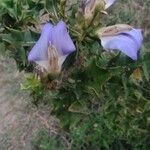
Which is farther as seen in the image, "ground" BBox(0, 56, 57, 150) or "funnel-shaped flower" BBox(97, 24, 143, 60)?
"ground" BBox(0, 56, 57, 150)

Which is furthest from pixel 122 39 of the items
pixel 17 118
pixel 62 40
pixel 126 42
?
pixel 17 118

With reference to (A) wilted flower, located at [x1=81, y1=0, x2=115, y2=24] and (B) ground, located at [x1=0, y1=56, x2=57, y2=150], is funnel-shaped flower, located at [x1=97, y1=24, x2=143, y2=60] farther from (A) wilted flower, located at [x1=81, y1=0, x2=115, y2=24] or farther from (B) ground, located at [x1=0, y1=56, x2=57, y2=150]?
(B) ground, located at [x1=0, y1=56, x2=57, y2=150]

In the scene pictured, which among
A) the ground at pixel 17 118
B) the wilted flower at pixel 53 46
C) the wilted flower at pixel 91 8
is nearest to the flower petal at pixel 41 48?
the wilted flower at pixel 53 46

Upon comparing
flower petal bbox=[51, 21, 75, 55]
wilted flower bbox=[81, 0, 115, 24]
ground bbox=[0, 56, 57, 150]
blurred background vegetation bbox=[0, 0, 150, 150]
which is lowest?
ground bbox=[0, 56, 57, 150]

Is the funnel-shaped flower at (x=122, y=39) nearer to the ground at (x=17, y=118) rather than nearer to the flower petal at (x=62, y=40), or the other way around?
the flower petal at (x=62, y=40)

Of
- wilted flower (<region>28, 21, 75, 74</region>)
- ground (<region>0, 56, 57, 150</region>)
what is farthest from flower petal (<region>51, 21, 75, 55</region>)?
ground (<region>0, 56, 57, 150</region>)

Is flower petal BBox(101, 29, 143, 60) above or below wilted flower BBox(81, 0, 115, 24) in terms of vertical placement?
below
